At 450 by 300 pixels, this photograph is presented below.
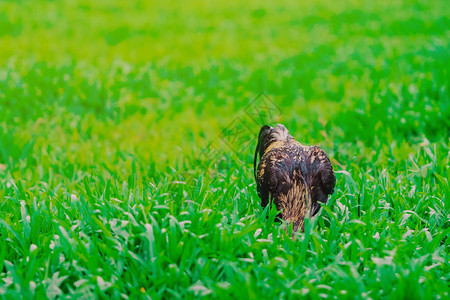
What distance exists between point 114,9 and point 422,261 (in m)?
9.76

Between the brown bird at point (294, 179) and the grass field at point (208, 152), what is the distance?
0.11 meters

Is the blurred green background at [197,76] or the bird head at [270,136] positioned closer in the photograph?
the bird head at [270,136]

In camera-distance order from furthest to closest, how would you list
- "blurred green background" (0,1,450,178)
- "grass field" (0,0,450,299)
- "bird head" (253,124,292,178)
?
"blurred green background" (0,1,450,178) → "bird head" (253,124,292,178) → "grass field" (0,0,450,299)

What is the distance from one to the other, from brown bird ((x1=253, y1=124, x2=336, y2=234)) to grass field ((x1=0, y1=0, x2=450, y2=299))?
0.11 m

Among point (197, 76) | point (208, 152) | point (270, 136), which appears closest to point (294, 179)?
point (270, 136)

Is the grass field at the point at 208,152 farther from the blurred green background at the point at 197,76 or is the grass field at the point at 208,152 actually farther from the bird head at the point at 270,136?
the bird head at the point at 270,136

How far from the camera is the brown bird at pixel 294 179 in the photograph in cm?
256

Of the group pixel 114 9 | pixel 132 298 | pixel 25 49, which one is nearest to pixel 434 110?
pixel 132 298

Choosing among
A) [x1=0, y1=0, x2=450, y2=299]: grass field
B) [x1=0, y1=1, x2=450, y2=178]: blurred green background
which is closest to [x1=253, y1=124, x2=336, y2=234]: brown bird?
[x1=0, y1=0, x2=450, y2=299]: grass field

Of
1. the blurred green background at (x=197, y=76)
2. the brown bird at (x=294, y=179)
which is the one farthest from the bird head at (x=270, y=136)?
the blurred green background at (x=197, y=76)

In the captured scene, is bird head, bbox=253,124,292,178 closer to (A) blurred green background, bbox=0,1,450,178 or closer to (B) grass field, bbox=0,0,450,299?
(B) grass field, bbox=0,0,450,299

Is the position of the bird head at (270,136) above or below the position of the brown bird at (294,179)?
above

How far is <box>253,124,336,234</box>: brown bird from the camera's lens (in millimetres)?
2562

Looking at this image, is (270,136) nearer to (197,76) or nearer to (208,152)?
(208,152)
